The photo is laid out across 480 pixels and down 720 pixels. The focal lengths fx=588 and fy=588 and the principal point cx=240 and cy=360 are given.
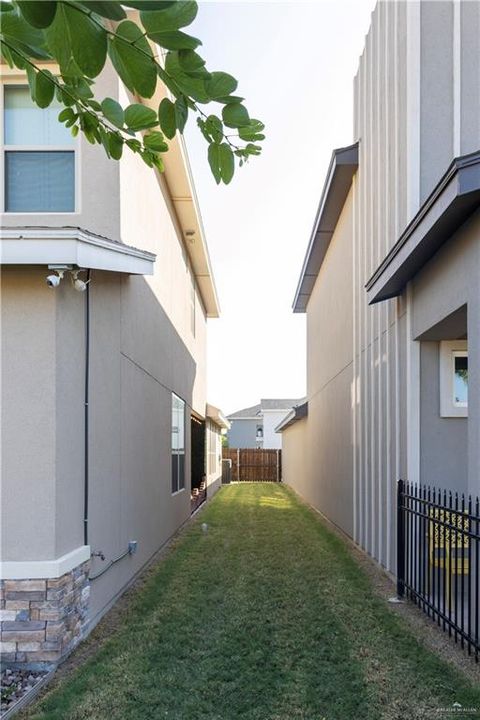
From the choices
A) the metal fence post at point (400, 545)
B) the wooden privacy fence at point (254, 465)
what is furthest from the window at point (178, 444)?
the wooden privacy fence at point (254, 465)

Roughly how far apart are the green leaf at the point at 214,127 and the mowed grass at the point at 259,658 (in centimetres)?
356

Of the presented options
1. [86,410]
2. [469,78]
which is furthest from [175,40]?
[469,78]

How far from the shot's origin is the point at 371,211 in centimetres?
893

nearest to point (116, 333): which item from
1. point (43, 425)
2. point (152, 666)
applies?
point (43, 425)

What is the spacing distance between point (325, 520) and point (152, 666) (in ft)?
31.2

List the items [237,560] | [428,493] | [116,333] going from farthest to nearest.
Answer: [237,560]
[116,333]
[428,493]

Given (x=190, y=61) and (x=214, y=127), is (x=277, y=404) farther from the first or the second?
(x=190, y=61)

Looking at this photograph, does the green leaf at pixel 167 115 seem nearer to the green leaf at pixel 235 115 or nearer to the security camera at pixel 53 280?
the green leaf at pixel 235 115

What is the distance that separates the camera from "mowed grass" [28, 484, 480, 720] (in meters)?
3.96

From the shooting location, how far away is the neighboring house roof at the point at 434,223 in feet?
14.6

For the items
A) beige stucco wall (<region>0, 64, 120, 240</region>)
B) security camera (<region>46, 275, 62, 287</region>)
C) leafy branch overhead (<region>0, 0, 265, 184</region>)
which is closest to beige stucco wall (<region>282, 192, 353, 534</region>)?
beige stucco wall (<region>0, 64, 120, 240</region>)

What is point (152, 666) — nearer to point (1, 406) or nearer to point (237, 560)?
point (1, 406)

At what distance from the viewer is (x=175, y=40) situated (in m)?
1.57

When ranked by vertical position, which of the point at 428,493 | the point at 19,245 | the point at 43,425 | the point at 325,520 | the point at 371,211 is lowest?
the point at 325,520
